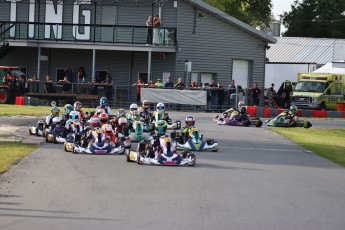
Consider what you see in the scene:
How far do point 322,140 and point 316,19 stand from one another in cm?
7456

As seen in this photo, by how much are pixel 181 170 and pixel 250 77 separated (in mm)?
33639

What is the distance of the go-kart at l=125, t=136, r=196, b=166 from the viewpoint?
1893 cm

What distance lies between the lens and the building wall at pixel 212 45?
159 ft

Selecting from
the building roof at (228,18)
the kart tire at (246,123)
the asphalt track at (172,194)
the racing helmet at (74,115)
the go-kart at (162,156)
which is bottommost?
the asphalt track at (172,194)

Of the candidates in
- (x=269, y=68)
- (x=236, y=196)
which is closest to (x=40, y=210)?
(x=236, y=196)

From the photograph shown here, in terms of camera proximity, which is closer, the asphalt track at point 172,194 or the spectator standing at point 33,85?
the asphalt track at point 172,194

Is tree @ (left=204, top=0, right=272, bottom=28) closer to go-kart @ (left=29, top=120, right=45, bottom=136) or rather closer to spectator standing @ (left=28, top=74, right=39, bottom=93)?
spectator standing @ (left=28, top=74, right=39, bottom=93)

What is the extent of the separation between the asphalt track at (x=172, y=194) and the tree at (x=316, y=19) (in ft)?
264

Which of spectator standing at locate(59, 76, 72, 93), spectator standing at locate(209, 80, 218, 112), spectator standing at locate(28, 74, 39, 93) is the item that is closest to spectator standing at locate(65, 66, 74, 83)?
spectator standing at locate(59, 76, 72, 93)

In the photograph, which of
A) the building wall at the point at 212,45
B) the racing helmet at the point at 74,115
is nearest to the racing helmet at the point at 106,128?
the racing helmet at the point at 74,115

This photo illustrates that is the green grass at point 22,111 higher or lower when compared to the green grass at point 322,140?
higher

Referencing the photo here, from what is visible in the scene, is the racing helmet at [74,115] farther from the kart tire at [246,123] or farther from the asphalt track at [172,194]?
the kart tire at [246,123]

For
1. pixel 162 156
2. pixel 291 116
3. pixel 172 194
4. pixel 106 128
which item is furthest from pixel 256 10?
pixel 172 194

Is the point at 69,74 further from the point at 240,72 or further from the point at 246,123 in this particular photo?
the point at 246,123
